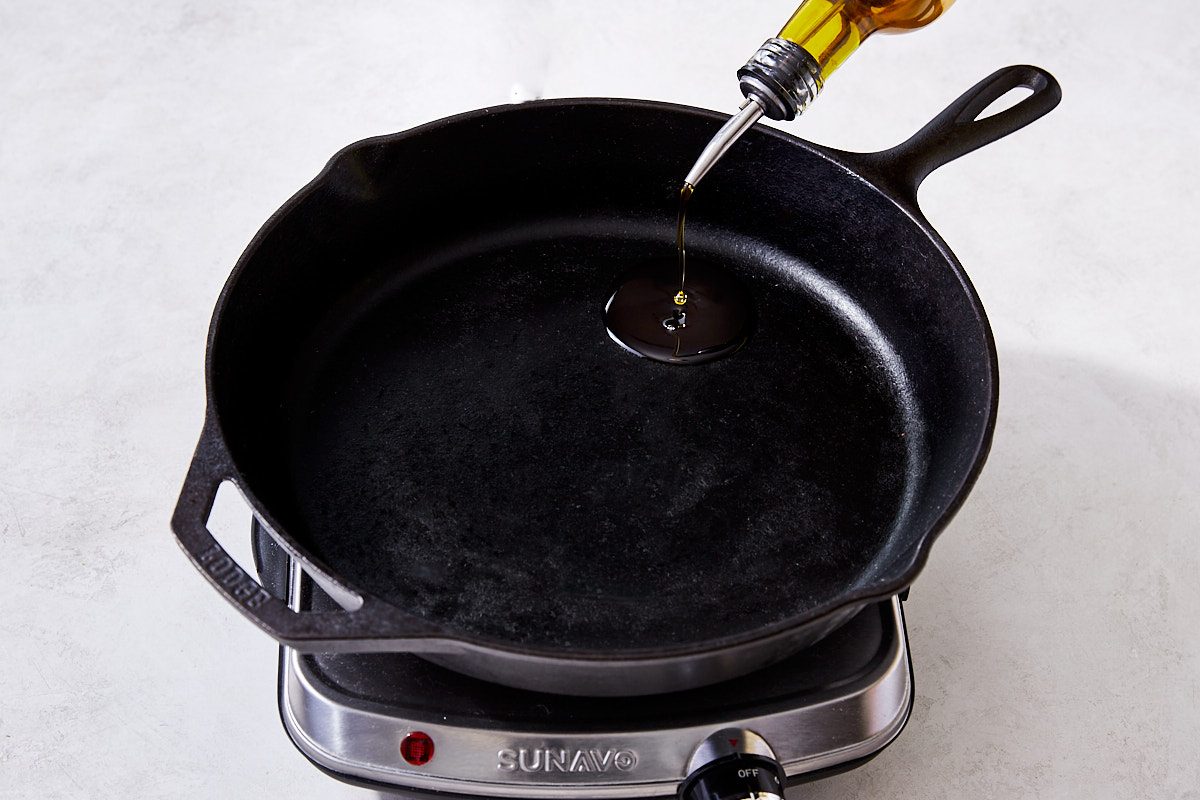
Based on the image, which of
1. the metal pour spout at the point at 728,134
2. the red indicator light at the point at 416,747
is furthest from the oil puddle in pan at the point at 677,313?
the red indicator light at the point at 416,747

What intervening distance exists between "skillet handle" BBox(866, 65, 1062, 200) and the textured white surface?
0.36 metres

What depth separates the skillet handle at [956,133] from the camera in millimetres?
1162

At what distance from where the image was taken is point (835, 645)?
995 millimetres

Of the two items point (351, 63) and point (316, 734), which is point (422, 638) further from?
point (351, 63)

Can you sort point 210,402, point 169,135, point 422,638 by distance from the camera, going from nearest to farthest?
point 422,638 < point 210,402 < point 169,135

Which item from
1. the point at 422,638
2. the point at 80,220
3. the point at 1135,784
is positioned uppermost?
the point at 422,638

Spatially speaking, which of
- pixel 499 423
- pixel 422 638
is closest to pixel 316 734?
pixel 422 638

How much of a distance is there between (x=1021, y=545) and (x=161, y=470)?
3.01 feet

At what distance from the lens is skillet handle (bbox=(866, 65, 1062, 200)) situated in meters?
1.16

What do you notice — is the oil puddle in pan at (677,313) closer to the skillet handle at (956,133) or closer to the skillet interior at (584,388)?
the skillet interior at (584,388)

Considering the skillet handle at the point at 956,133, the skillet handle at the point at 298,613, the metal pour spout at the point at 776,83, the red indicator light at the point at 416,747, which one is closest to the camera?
the skillet handle at the point at 298,613

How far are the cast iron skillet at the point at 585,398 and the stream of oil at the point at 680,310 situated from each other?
0.06 ft

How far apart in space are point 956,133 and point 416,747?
0.74 m

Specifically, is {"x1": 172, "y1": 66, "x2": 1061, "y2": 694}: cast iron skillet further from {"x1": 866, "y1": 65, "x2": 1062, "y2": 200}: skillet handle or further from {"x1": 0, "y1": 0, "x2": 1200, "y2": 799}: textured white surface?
{"x1": 0, "y1": 0, "x2": 1200, "y2": 799}: textured white surface
